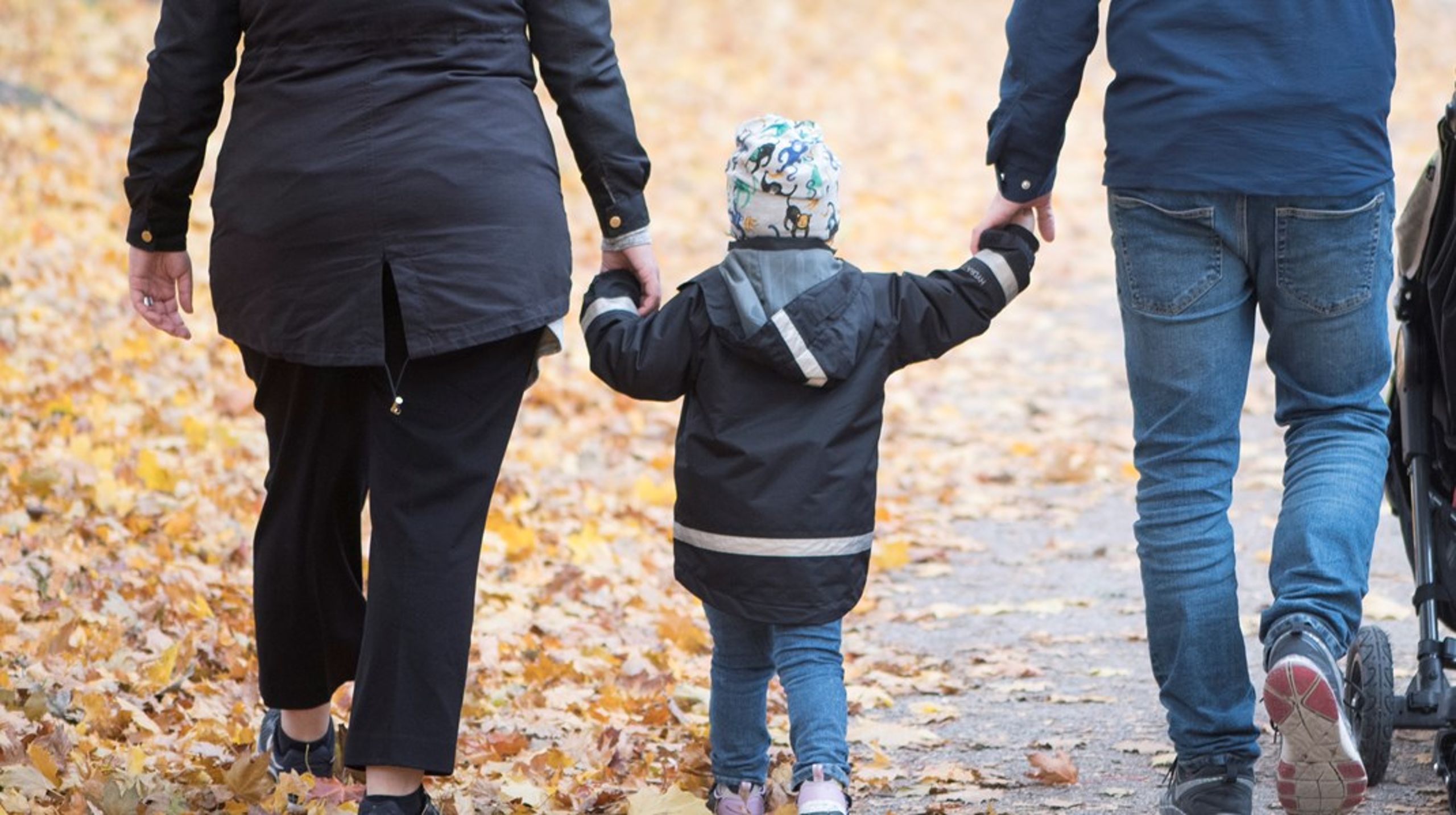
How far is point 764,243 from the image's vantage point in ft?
11.6

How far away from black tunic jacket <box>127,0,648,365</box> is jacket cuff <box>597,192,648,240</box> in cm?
15

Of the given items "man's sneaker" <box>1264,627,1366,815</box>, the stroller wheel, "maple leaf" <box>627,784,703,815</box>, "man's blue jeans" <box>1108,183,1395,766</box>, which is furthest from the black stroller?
"maple leaf" <box>627,784,703,815</box>

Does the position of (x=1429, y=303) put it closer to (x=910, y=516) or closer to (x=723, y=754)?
(x=723, y=754)

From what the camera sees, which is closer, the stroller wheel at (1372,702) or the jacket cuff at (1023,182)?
the jacket cuff at (1023,182)

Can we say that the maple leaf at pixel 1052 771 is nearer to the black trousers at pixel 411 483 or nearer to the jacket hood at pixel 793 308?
the jacket hood at pixel 793 308

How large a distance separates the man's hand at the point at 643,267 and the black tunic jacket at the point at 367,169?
0.75 ft

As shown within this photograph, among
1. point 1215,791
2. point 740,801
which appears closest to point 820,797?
point 740,801

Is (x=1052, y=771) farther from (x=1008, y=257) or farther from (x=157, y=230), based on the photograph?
(x=157, y=230)

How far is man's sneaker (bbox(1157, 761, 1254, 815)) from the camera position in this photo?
3463 millimetres

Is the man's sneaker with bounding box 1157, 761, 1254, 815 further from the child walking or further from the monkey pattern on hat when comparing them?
the monkey pattern on hat

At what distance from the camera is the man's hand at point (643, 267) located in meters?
3.50

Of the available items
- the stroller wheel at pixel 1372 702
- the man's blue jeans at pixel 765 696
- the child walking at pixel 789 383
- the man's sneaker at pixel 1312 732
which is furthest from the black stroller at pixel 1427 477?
the man's blue jeans at pixel 765 696

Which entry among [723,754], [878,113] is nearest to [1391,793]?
[723,754]

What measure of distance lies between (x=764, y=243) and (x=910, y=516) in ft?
11.9
